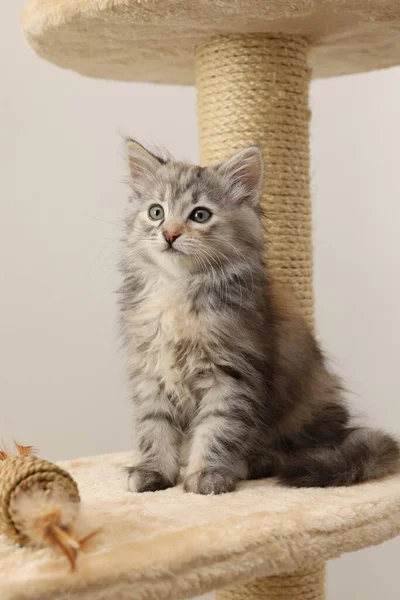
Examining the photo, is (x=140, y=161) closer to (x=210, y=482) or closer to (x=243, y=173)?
(x=243, y=173)

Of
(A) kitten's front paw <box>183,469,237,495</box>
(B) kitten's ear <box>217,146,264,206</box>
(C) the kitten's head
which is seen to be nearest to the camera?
(A) kitten's front paw <box>183,469,237,495</box>

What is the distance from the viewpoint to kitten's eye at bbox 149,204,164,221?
5.52ft

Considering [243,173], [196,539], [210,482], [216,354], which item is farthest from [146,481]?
[243,173]

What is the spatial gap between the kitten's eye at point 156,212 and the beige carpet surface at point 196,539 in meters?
0.55

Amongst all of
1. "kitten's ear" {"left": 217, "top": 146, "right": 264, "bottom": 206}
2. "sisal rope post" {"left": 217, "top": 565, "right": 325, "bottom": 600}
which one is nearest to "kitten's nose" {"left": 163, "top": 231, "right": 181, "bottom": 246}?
"kitten's ear" {"left": 217, "top": 146, "right": 264, "bottom": 206}

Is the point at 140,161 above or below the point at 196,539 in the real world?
above

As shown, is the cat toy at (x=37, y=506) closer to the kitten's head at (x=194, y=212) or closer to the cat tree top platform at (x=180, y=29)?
the kitten's head at (x=194, y=212)

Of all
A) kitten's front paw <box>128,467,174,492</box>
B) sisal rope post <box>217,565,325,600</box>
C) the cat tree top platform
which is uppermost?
the cat tree top platform

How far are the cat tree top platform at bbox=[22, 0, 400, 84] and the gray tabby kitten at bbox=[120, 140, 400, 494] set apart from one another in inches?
12.1

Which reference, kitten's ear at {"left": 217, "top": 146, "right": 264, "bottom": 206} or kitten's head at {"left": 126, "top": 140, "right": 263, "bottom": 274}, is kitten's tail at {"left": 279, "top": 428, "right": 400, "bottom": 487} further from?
kitten's ear at {"left": 217, "top": 146, "right": 264, "bottom": 206}

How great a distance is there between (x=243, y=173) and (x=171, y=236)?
258mm

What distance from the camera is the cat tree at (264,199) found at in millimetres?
1168

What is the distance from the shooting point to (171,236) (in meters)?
1.59

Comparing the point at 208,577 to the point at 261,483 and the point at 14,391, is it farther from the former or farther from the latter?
the point at 14,391
